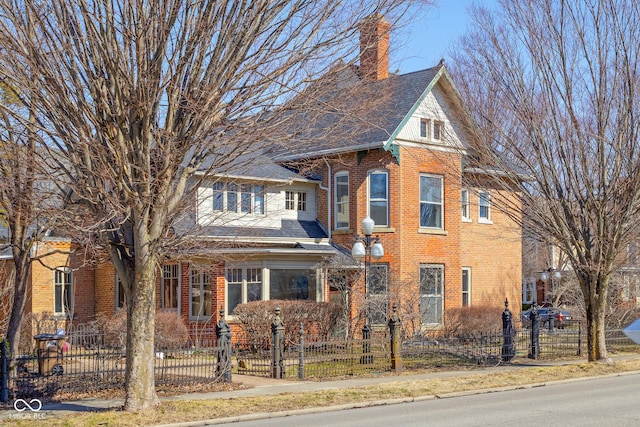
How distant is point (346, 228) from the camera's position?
2834 cm

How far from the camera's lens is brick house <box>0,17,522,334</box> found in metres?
25.7

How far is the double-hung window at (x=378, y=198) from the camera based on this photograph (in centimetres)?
2781

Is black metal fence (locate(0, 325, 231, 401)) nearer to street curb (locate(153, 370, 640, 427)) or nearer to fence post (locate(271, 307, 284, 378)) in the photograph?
fence post (locate(271, 307, 284, 378))

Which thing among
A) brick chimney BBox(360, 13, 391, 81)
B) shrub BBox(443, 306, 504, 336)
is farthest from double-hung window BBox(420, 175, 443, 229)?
brick chimney BBox(360, 13, 391, 81)

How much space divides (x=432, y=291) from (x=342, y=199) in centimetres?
437

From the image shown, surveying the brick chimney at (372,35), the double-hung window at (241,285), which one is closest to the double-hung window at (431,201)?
the double-hung window at (241,285)

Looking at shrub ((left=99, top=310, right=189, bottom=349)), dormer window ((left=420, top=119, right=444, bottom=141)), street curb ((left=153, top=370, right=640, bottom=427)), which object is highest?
dormer window ((left=420, top=119, right=444, bottom=141))

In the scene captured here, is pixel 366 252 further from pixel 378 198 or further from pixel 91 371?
pixel 91 371

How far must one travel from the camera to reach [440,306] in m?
28.7

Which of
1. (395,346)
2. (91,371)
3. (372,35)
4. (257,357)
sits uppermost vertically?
(372,35)

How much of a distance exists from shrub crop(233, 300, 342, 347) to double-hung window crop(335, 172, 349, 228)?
4.56 metres

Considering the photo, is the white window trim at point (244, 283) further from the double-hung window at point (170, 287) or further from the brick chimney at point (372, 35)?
the brick chimney at point (372, 35)

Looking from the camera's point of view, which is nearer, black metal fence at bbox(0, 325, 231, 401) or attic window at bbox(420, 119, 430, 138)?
black metal fence at bbox(0, 325, 231, 401)

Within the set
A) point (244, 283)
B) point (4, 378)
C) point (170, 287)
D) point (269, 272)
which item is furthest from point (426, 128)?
point (4, 378)
